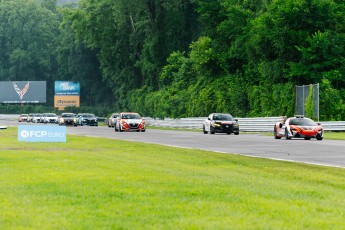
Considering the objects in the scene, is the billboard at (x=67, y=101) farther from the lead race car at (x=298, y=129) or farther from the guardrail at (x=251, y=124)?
the lead race car at (x=298, y=129)

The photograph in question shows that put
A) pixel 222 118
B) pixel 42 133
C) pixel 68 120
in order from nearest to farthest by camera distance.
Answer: pixel 42 133
pixel 222 118
pixel 68 120

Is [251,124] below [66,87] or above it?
below

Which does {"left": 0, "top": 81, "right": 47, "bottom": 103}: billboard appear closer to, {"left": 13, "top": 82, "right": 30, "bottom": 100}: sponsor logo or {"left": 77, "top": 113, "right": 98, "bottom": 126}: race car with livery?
{"left": 13, "top": 82, "right": 30, "bottom": 100}: sponsor logo

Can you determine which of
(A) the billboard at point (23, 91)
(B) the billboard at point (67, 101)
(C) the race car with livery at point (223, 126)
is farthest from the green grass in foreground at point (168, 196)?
(A) the billboard at point (23, 91)

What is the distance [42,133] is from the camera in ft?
113

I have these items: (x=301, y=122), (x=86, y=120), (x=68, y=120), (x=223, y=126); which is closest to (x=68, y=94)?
(x=86, y=120)

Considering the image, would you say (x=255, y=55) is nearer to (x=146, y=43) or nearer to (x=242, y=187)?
(x=146, y=43)

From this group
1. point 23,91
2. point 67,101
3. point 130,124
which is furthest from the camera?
point 23,91

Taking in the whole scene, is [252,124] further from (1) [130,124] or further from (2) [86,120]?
(2) [86,120]

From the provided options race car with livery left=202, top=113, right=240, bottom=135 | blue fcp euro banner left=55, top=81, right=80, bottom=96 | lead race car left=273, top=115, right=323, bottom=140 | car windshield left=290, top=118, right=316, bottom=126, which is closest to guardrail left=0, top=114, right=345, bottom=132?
race car with livery left=202, top=113, right=240, bottom=135

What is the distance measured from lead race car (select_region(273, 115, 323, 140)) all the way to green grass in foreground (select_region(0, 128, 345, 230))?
77.5ft

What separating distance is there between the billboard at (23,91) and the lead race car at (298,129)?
108315mm

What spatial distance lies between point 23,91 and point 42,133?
120 m

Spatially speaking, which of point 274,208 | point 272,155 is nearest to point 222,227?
point 274,208
